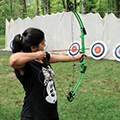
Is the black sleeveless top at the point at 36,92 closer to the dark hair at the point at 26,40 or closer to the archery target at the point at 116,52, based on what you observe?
the dark hair at the point at 26,40

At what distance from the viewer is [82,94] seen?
3.31 m

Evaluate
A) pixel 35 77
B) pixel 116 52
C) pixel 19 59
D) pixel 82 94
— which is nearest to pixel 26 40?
pixel 19 59

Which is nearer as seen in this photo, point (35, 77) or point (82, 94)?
point (35, 77)

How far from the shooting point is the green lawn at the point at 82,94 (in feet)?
8.50

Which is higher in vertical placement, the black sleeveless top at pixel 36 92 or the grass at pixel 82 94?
the black sleeveless top at pixel 36 92

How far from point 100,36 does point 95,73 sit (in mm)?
2397

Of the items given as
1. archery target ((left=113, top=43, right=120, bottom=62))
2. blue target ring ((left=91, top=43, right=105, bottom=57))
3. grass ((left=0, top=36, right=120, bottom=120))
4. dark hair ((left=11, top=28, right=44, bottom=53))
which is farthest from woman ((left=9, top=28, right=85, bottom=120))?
blue target ring ((left=91, top=43, right=105, bottom=57))

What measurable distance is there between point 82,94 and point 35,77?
7.58ft

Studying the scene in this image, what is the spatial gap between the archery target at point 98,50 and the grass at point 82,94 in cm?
96

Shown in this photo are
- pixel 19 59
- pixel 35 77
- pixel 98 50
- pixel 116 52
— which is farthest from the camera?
pixel 98 50

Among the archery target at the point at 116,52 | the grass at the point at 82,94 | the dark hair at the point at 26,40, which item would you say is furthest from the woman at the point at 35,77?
the archery target at the point at 116,52

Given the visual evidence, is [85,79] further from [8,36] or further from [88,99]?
[8,36]

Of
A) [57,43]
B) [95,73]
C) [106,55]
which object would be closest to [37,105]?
[95,73]

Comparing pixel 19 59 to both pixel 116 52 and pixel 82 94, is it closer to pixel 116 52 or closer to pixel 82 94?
pixel 82 94
